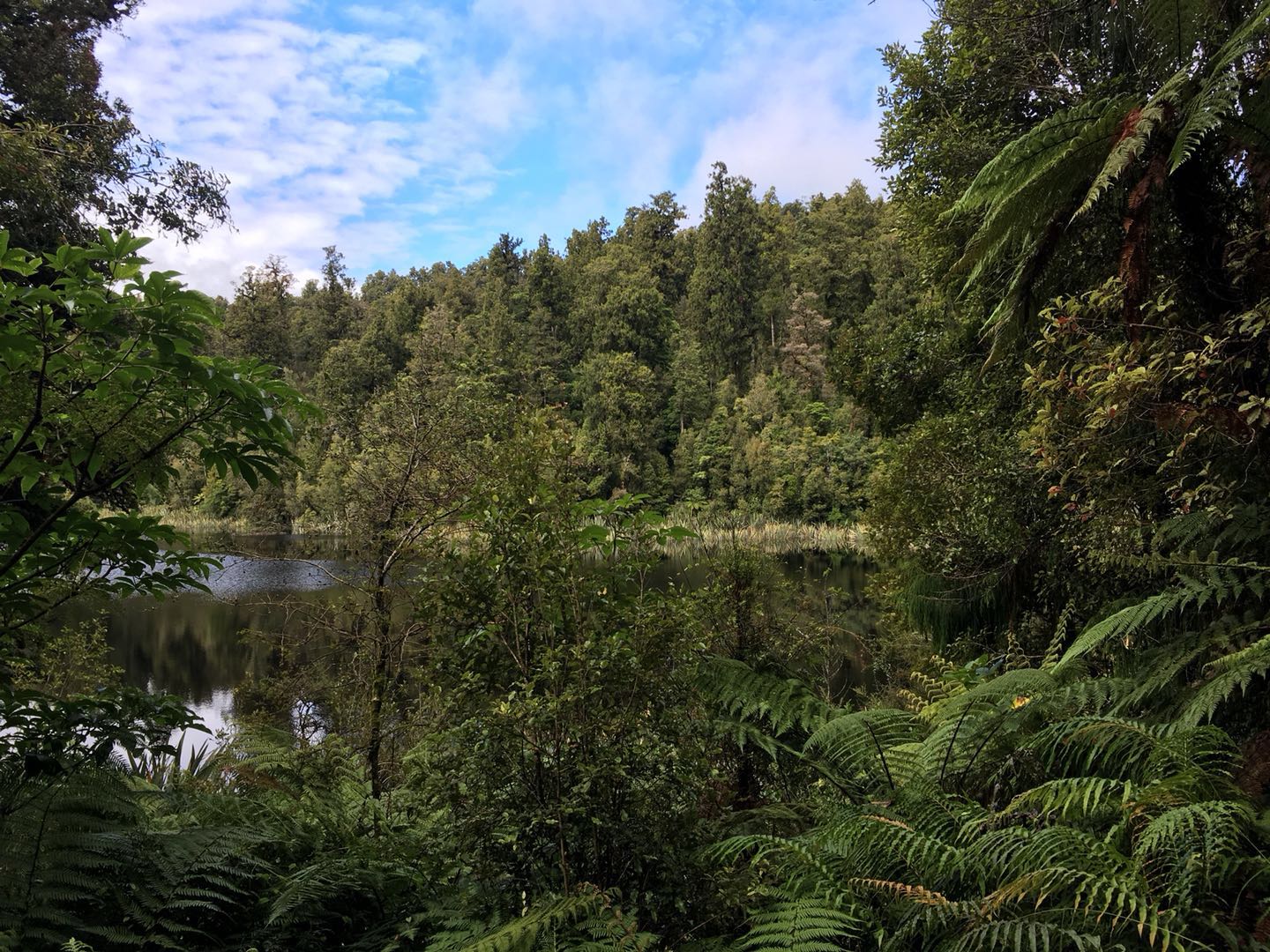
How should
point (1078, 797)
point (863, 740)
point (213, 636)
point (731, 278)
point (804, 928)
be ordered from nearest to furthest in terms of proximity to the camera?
point (804, 928) → point (1078, 797) → point (863, 740) → point (213, 636) → point (731, 278)

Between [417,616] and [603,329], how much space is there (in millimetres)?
44428

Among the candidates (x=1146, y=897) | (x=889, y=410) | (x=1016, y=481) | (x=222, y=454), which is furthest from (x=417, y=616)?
(x=889, y=410)

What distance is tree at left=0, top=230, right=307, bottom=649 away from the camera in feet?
4.97

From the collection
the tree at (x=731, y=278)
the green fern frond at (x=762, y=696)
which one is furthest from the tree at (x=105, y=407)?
the tree at (x=731, y=278)

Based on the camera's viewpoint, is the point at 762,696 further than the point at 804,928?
Yes

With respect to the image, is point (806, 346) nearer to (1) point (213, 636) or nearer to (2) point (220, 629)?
(2) point (220, 629)

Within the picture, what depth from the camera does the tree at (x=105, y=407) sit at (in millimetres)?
1516

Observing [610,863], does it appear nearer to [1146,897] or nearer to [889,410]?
[1146,897]

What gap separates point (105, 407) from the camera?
5.66 feet

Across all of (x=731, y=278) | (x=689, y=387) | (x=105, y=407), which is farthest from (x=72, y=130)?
(x=731, y=278)

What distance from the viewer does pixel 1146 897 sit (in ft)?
4.99

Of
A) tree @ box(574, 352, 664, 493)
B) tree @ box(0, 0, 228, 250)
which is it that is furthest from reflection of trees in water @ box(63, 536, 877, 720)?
tree @ box(574, 352, 664, 493)

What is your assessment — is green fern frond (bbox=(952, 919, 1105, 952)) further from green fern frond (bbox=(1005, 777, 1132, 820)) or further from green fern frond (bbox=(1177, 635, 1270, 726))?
green fern frond (bbox=(1177, 635, 1270, 726))

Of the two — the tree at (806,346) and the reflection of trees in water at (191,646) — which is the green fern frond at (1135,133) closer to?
the reflection of trees in water at (191,646)
